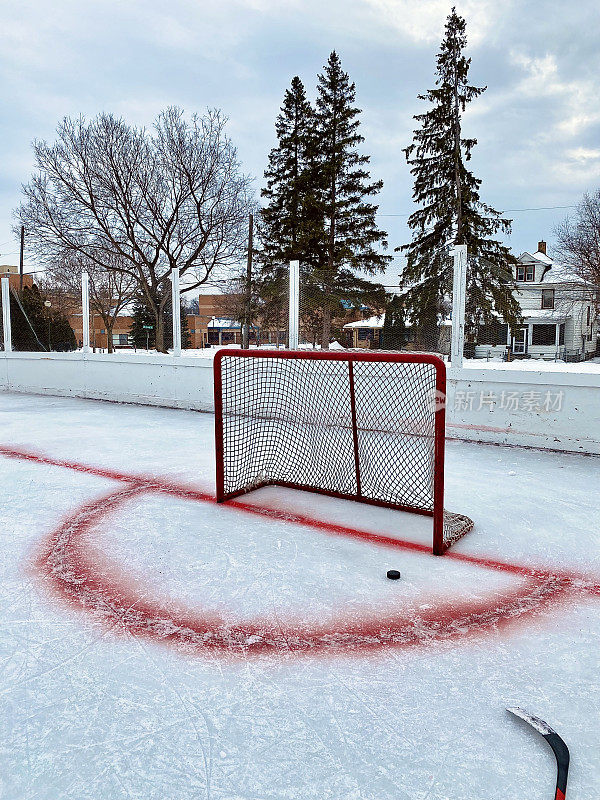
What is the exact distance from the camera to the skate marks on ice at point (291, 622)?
1960mm

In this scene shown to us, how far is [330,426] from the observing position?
459cm

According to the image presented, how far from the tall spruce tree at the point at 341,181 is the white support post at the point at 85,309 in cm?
1436

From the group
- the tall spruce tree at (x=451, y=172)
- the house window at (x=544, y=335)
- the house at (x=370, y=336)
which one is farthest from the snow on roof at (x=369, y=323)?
the tall spruce tree at (x=451, y=172)

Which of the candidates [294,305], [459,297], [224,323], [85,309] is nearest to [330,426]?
[459,297]

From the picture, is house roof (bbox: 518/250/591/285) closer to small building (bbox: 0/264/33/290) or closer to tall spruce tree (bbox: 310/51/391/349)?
tall spruce tree (bbox: 310/51/391/349)

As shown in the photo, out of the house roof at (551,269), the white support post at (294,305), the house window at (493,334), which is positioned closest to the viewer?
the house window at (493,334)

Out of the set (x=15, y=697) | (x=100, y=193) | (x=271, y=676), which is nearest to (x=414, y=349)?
(x=271, y=676)

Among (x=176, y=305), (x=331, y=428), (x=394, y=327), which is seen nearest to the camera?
(x=331, y=428)

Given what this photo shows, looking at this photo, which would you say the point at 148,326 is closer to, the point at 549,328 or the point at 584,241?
the point at 549,328

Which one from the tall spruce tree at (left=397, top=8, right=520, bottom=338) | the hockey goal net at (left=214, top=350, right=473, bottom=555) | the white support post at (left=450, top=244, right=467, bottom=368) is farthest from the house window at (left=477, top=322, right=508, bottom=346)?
the tall spruce tree at (left=397, top=8, right=520, bottom=338)

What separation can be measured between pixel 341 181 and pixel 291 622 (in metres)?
24.0

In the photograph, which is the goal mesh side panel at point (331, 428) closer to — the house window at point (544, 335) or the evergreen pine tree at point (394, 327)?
the evergreen pine tree at point (394, 327)

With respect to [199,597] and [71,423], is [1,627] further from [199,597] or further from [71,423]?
[71,423]

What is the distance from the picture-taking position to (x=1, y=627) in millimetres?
2053
